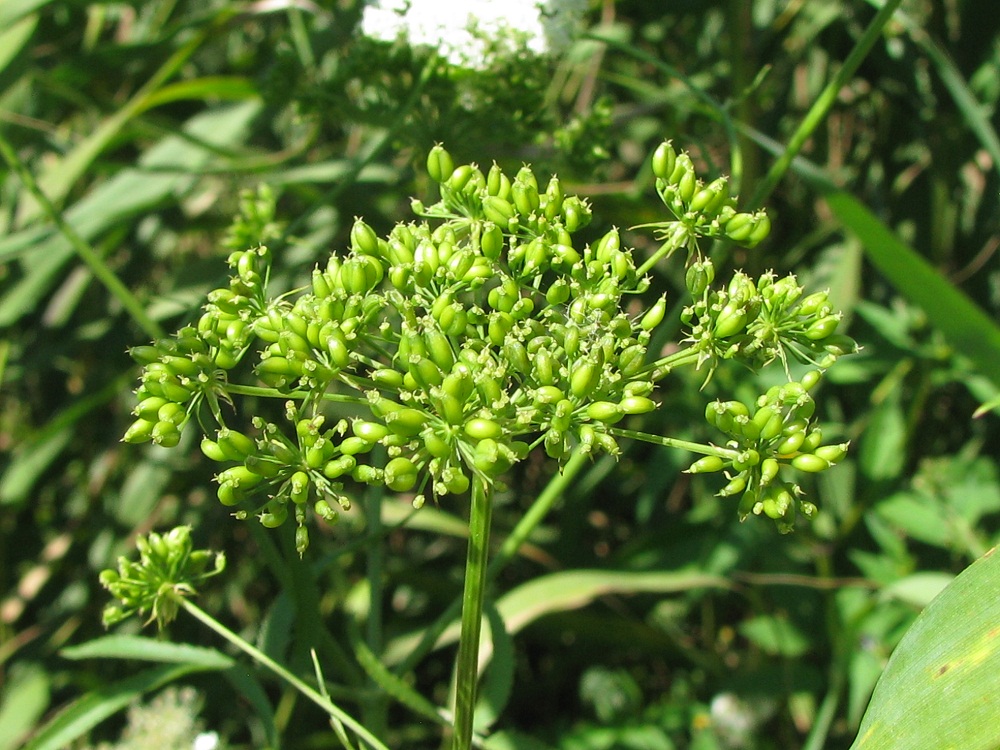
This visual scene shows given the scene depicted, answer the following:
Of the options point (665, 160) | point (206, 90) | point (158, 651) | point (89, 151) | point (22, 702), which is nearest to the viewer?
point (665, 160)

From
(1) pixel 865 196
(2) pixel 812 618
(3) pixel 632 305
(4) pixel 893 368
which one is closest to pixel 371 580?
(2) pixel 812 618

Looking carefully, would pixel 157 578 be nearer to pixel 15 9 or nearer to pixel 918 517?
pixel 15 9

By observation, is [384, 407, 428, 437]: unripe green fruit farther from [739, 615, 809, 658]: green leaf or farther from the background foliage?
[739, 615, 809, 658]: green leaf

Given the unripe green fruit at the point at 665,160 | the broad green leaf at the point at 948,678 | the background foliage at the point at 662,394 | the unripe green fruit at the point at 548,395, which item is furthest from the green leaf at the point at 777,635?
the unripe green fruit at the point at 548,395

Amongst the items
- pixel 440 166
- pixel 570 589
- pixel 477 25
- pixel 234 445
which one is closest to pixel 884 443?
pixel 570 589

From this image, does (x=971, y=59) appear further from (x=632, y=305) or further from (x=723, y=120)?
(x=723, y=120)

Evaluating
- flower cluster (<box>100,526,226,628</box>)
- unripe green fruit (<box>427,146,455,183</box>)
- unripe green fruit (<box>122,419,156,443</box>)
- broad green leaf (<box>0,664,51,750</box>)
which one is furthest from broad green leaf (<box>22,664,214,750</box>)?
broad green leaf (<box>0,664,51,750</box>)

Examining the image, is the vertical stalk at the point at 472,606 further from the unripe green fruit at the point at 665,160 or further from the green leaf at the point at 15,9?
the green leaf at the point at 15,9
